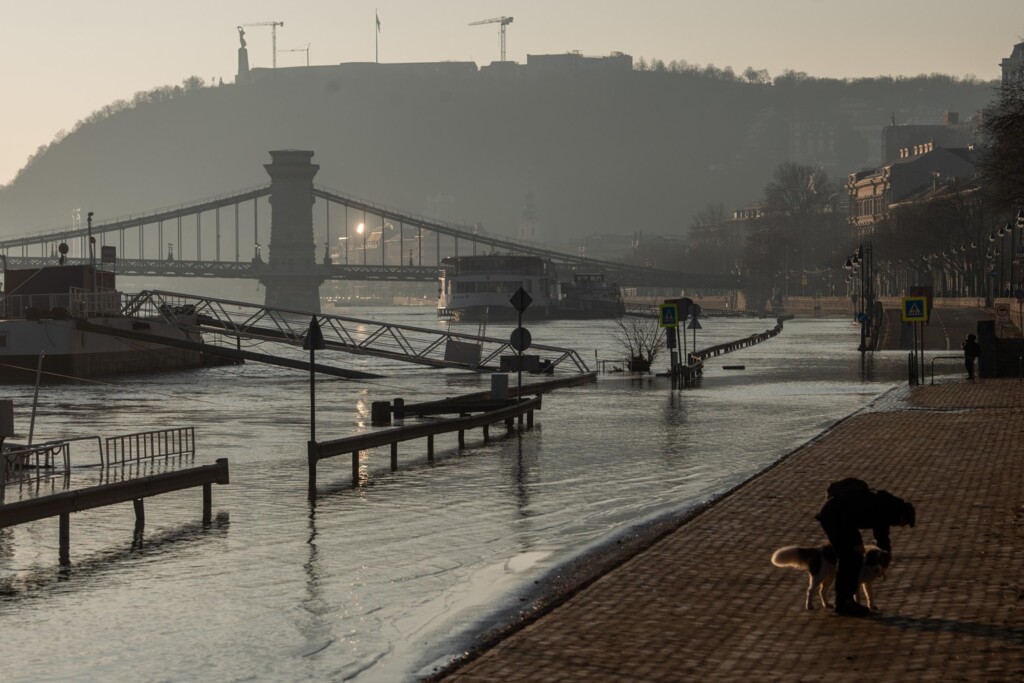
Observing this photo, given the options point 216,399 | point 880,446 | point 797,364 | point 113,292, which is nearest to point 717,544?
point 880,446

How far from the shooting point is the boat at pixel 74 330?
254 feet

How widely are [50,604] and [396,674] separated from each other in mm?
4859

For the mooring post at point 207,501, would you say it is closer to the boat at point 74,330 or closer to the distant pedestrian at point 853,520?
the distant pedestrian at point 853,520

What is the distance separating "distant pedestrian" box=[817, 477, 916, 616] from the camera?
13297 millimetres

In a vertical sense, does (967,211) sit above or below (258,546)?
above

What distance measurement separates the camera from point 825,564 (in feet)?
45.0

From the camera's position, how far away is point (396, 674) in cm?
1314

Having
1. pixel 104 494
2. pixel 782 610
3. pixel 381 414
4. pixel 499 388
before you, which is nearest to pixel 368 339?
pixel 499 388

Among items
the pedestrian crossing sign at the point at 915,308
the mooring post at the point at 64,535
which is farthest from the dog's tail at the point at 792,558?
the pedestrian crossing sign at the point at 915,308

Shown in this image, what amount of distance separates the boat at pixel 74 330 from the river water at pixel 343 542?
110 feet

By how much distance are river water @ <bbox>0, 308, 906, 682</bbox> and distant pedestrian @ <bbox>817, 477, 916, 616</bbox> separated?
3190 mm

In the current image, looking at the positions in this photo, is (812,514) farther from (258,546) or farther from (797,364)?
(797,364)

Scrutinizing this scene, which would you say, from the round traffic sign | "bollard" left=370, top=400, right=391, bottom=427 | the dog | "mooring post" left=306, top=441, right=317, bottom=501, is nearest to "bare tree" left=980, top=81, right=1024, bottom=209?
the round traffic sign

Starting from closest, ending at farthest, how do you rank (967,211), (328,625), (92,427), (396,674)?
(396,674), (328,625), (92,427), (967,211)
